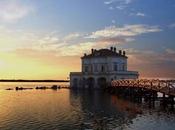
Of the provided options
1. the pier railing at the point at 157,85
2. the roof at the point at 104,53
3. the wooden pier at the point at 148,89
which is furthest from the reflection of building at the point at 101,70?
the pier railing at the point at 157,85

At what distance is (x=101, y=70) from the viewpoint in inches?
5290

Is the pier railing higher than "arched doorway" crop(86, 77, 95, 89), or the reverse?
"arched doorway" crop(86, 77, 95, 89)

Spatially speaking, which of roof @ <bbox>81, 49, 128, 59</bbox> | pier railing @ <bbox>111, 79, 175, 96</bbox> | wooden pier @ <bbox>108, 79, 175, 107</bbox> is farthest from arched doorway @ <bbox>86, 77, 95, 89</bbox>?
pier railing @ <bbox>111, 79, 175, 96</bbox>

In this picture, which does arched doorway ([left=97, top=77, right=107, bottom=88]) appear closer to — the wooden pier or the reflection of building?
the reflection of building

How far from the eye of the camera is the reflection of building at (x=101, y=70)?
431 ft

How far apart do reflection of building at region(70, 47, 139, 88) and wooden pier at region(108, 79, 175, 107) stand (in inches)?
990

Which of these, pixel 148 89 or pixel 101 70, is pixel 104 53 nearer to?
pixel 101 70

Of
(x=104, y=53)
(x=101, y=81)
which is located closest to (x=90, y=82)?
(x=101, y=81)

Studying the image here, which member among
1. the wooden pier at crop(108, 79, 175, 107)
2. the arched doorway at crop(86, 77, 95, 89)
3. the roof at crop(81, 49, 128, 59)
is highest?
the roof at crop(81, 49, 128, 59)

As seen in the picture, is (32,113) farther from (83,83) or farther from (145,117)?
(83,83)

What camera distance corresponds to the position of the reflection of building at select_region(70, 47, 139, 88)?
13150cm

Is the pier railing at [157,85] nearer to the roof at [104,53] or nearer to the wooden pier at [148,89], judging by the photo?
the wooden pier at [148,89]

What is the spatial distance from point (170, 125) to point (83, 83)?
314 feet

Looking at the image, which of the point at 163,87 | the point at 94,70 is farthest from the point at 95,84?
the point at 163,87
